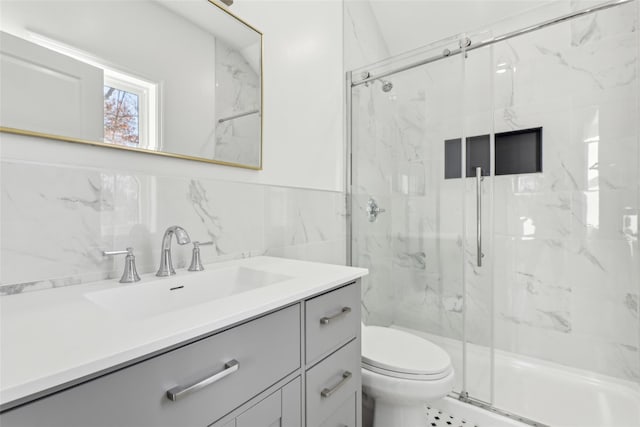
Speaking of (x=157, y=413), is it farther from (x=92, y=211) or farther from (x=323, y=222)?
(x=323, y=222)

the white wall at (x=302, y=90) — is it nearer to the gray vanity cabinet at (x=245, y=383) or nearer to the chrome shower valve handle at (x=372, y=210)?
the chrome shower valve handle at (x=372, y=210)

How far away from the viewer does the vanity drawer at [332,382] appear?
902 millimetres

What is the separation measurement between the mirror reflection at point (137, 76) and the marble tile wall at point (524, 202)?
98cm

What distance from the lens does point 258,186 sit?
4.80 ft

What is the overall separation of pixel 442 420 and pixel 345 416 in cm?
88

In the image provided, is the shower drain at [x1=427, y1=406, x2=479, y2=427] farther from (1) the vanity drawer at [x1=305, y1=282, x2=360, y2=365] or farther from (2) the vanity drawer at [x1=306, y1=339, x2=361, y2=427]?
(1) the vanity drawer at [x1=305, y1=282, x2=360, y2=365]

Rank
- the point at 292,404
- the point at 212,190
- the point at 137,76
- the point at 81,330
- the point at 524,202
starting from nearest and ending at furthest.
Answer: the point at 81,330, the point at 292,404, the point at 137,76, the point at 212,190, the point at 524,202

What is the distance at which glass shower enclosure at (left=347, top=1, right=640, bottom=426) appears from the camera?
1.79 metres

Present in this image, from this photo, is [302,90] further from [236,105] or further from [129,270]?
[129,270]

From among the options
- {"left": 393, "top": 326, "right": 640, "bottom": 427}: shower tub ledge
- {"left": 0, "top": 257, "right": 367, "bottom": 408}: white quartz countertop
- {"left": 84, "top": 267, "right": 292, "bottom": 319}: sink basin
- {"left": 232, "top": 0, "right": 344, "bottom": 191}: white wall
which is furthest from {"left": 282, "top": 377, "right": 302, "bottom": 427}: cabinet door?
{"left": 393, "top": 326, "right": 640, "bottom": 427}: shower tub ledge

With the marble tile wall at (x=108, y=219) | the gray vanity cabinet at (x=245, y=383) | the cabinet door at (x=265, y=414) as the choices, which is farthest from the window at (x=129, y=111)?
the cabinet door at (x=265, y=414)

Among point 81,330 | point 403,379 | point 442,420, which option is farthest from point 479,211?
point 81,330

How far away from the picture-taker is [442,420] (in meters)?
1.65

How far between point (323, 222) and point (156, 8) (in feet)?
4.02
